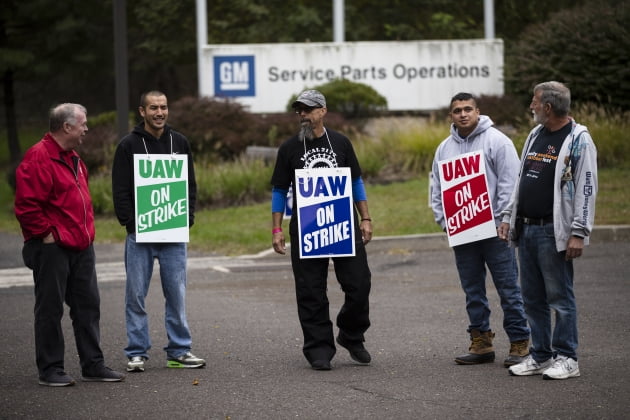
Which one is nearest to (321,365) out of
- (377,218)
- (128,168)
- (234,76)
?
(128,168)

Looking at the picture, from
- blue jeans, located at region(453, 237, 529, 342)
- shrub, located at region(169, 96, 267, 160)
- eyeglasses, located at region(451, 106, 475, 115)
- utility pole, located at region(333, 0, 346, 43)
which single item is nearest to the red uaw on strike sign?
blue jeans, located at region(453, 237, 529, 342)

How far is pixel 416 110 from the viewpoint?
2756cm

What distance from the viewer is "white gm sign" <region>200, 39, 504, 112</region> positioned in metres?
26.8

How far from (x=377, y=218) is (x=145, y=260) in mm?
9438

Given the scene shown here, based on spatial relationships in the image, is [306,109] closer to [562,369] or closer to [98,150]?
[562,369]

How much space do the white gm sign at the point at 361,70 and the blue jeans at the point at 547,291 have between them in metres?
19.2

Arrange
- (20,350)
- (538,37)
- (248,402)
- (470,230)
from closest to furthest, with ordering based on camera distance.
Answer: (248,402) < (470,230) < (20,350) < (538,37)

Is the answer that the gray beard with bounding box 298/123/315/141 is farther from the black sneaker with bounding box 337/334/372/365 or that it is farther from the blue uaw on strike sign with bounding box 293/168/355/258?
the black sneaker with bounding box 337/334/372/365

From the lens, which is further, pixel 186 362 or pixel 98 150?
pixel 98 150

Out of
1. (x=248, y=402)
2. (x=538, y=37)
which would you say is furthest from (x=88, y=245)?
(x=538, y=37)

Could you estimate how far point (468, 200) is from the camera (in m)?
8.29

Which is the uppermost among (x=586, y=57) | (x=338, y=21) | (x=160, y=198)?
(x=338, y=21)

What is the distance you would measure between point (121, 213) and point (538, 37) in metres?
16.7

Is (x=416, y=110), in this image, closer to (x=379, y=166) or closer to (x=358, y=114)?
(x=358, y=114)
